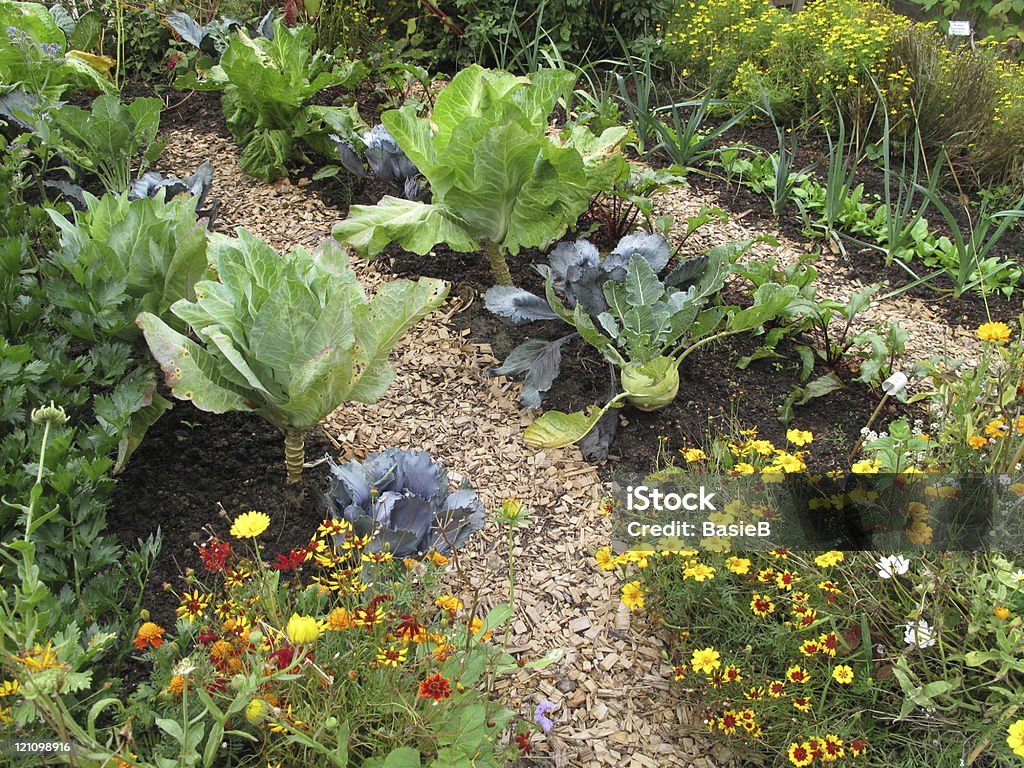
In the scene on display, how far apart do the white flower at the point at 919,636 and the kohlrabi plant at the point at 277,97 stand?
2779 millimetres

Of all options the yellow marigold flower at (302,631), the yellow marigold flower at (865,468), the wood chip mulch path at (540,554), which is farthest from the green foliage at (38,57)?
the yellow marigold flower at (865,468)

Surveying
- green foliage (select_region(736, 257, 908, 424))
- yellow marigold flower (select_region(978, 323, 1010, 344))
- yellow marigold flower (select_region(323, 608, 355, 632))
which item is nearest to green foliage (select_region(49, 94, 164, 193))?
green foliage (select_region(736, 257, 908, 424))

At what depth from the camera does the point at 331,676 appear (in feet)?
5.41

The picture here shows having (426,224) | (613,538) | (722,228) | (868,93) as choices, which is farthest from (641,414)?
(868,93)

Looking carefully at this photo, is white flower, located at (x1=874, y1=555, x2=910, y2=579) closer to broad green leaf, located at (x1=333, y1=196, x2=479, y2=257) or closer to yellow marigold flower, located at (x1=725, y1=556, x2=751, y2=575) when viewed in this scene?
yellow marigold flower, located at (x1=725, y1=556, x2=751, y2=575)

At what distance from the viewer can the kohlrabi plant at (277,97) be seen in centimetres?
351

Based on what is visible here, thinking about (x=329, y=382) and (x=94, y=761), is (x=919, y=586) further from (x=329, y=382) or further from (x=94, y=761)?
(x=94, y=761)

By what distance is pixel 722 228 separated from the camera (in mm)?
3811

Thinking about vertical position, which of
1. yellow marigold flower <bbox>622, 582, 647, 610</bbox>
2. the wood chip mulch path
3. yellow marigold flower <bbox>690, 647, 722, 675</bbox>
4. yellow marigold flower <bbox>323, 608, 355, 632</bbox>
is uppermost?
yellow marigold flower <bbox>323, 608, 355, 632</bbox>

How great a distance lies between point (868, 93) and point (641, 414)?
2817 millimetres

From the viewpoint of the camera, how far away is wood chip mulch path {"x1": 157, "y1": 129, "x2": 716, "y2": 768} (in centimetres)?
209

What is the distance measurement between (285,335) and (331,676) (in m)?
0.86

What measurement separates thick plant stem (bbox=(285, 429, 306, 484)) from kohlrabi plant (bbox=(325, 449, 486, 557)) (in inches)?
5.1

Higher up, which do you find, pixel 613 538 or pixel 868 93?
pixel 868 93
